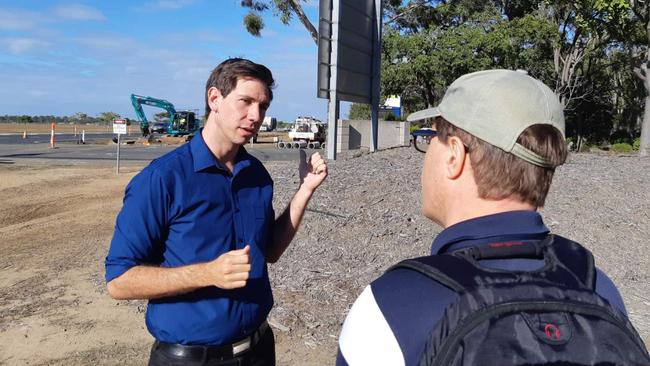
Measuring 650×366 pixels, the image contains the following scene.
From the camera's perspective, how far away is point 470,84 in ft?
4.34

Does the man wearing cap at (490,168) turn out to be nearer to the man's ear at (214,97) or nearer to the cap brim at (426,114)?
the cap brim at (426,114)

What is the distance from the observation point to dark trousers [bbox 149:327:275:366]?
222 cm

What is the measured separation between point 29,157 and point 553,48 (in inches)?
971

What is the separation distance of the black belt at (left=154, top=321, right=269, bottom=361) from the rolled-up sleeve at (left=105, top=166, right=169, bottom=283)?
34cm

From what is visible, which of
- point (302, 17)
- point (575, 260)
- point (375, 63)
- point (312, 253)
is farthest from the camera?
point (302, 17)

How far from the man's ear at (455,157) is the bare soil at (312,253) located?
3.51 meters

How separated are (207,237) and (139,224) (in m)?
0.27

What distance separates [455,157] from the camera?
1.31m

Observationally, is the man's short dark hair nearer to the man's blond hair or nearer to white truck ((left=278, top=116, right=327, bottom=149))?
the man's blond hair

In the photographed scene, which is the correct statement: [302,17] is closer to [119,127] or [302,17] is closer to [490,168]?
[119,127]

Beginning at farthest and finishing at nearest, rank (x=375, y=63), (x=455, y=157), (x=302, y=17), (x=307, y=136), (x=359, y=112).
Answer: (x=359, y=112) → (x=307, y=136) → (x=302, y=17) → (x=375, y=63) → (x=455, y=157)

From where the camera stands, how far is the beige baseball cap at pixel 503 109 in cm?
125

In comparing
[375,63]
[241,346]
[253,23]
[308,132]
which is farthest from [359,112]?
[241,346]

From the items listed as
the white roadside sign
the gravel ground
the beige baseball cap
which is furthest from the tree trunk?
the beige baseball cap
